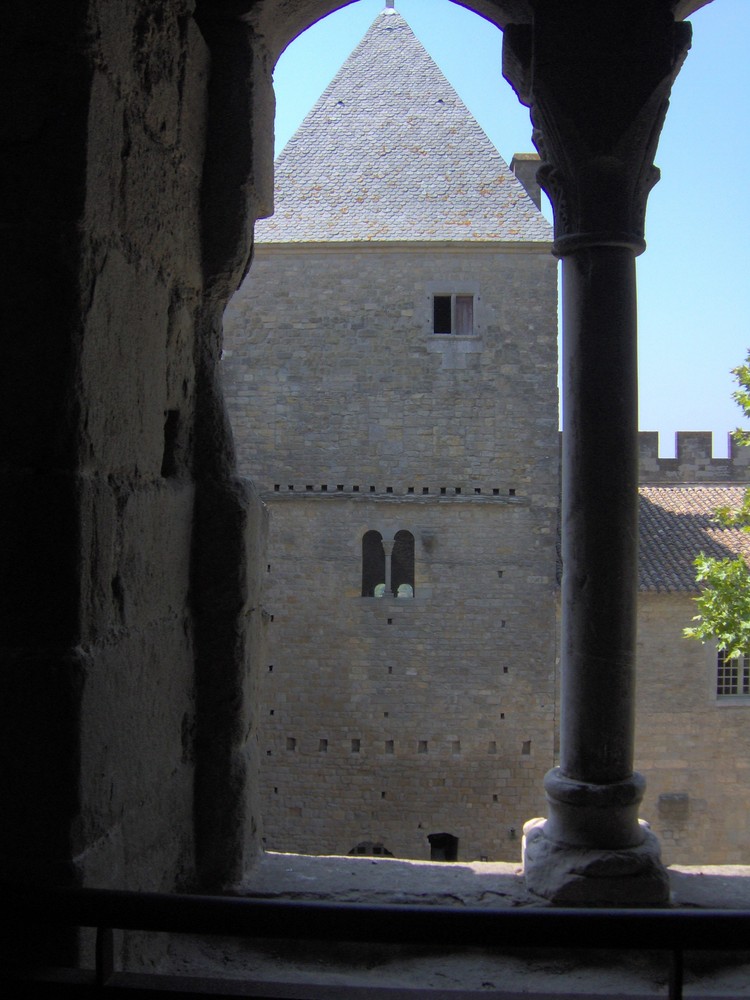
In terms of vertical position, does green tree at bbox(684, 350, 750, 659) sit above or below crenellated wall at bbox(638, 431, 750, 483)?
below

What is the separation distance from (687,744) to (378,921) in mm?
14493

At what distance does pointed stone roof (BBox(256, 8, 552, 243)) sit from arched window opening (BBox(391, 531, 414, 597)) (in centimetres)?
470

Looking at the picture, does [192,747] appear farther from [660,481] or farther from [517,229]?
[660,481]

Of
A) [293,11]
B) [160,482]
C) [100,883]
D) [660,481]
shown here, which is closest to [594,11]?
[293,11]

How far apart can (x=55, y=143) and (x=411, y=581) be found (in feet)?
45.5

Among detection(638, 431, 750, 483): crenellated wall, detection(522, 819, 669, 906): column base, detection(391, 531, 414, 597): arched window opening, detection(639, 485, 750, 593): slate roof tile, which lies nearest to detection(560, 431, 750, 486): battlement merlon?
detection(638, 431, 750, 483): crenellated wall

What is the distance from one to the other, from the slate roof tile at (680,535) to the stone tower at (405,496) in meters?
1.59

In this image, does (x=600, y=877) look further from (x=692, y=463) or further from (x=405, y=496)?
(x=692, y=463)

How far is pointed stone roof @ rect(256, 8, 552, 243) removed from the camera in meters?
15.1

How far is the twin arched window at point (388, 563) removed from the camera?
14875 mm

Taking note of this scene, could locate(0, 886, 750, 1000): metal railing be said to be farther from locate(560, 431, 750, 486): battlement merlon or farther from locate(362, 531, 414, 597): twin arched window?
locate(560, 431, 750, 486): battlement merlon

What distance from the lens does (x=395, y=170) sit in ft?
51.8

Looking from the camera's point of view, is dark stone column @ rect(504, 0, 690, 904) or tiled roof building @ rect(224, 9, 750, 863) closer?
dark stone column @ rect(504, 0, 690, 904)

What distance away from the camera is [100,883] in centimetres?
177
